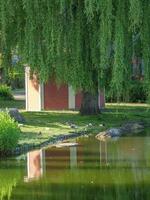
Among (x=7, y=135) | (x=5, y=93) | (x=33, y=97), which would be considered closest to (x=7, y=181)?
(x=7, y=135)

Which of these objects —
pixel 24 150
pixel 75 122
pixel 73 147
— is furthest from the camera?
pixel 75 122

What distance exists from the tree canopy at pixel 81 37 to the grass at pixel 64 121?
13574 mm

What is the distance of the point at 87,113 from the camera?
31.0 m

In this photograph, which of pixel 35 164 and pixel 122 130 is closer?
pixel 35 164

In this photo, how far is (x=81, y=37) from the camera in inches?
276

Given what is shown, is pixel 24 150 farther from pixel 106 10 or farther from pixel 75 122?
pixel 106 10

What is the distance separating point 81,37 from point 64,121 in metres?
21.2

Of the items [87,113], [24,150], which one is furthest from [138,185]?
[87,113]

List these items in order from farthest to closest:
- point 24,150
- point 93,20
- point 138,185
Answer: point 24,150 → point 138,185 → point 93,20

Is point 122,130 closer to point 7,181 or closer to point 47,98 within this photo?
point 47,98

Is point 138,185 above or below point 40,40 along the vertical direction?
below

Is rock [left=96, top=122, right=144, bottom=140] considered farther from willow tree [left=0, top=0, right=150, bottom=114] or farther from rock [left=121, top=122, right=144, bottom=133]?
willow tree [left=0, top=0, right=150, bottom=114]

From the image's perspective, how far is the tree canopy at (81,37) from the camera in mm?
6891

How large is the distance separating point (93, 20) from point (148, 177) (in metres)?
9.16
